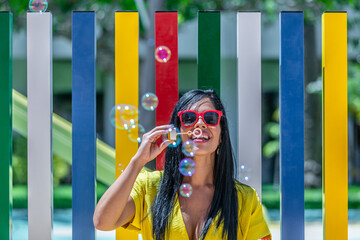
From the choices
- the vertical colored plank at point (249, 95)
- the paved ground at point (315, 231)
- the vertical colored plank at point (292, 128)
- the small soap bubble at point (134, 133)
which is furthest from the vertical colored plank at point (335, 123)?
the paved ground at point (315, 231)

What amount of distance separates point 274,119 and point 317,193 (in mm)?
3196

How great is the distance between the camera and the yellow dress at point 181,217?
7.30 ft

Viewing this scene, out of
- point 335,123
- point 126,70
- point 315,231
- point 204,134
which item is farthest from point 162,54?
point 315,231

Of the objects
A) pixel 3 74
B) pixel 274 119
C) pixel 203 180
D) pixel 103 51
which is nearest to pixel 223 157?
pixel 203 180

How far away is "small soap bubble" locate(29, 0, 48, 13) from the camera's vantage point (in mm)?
2857

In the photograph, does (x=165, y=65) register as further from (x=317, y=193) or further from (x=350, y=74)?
(x=350, y=74)

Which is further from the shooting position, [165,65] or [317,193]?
[317,193]

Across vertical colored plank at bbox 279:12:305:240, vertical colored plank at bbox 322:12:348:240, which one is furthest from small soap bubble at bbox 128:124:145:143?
vertical colored plank at bbox 322:12:348:240

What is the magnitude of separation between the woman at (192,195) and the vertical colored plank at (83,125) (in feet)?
1.45

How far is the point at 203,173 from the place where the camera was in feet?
7.89

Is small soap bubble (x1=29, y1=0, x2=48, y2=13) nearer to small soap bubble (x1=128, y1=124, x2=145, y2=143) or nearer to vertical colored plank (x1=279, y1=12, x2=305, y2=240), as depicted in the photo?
small soap bubble (x1=128, y1=124, x2=145, y2=143)

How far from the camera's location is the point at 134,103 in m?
2.72

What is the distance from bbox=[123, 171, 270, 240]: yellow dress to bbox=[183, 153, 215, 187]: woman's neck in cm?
14

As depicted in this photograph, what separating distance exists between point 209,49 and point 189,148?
72 cm
